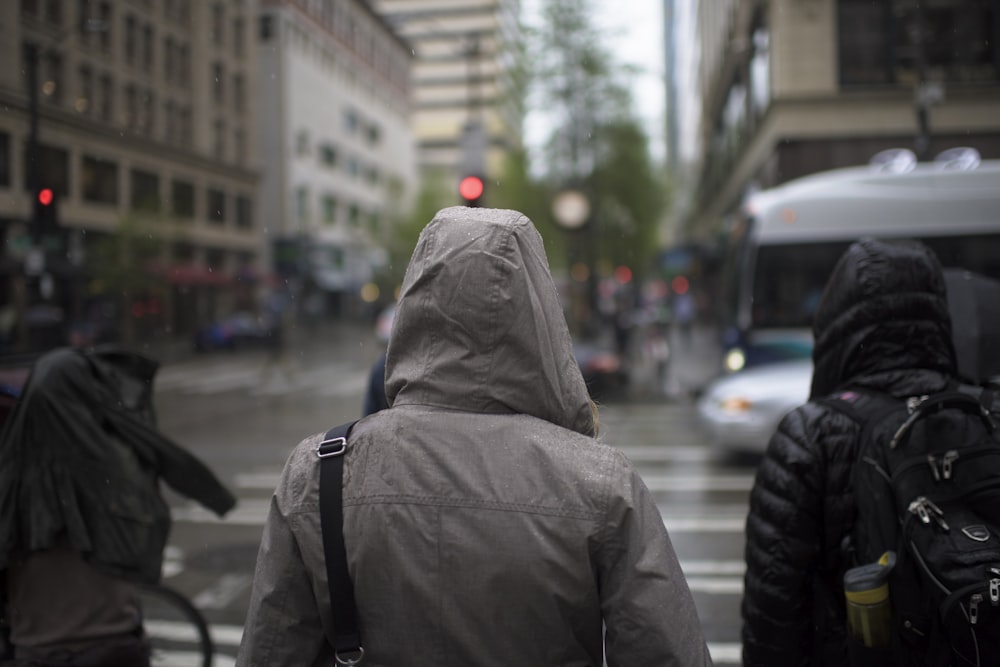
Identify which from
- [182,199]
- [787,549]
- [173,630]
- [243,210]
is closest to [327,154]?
[182,199]

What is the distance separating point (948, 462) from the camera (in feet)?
6.99

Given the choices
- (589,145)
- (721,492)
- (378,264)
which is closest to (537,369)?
(721,492)

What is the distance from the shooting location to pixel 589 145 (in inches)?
866

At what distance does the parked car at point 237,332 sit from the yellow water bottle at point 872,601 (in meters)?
20.2

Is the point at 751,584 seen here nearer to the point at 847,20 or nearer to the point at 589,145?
the point at 847,20

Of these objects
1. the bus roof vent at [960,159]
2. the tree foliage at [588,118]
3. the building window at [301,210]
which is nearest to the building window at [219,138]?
the tree foliage at [588,118]

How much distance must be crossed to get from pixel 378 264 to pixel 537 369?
1627 inches

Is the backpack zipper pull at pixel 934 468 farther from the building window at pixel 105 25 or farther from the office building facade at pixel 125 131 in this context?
the building window at pixel 105 25

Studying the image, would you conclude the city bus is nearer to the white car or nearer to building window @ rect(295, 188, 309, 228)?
the white car

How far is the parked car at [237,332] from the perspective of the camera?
23.5m

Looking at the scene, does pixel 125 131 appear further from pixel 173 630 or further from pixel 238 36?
pixel 173 630

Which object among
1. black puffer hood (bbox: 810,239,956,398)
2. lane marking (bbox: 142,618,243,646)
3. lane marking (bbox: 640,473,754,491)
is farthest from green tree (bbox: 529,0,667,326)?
black puffer hood (bbox: 810,239,956,398)

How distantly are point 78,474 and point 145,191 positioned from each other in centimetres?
318

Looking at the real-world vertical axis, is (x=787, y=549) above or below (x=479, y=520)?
below
